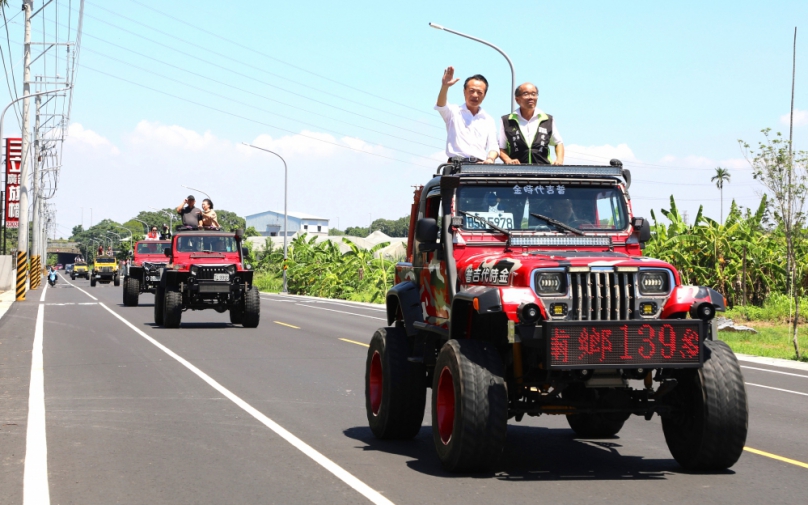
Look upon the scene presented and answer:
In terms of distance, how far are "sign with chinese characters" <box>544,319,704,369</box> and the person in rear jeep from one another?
20141mm

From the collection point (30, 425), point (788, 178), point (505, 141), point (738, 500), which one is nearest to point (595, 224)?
point (505, 141)

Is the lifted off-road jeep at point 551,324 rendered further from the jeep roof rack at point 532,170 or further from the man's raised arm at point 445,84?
the man's raised arm at point 445,84

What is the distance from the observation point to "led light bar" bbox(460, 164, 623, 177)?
27.8 ft

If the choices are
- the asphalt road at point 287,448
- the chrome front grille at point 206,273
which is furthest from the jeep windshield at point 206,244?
the asphalt road at point 287,448

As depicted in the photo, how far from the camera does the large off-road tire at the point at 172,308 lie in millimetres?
23469

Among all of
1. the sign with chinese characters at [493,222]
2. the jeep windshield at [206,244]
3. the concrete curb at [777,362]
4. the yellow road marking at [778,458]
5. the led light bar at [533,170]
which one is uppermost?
the led light bar at [533,170]

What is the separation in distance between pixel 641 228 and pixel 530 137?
1490 mm

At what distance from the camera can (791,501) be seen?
683cm

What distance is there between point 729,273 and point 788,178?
13.2 meters

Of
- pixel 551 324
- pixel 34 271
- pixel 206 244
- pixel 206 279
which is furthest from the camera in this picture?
pixel 34 271

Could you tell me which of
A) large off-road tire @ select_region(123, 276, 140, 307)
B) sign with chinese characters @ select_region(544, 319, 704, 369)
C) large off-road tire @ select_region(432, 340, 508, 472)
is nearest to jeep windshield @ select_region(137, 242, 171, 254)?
large off-road tire @ select_region(123, 276, 140, 307)

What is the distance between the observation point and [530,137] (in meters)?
9.41

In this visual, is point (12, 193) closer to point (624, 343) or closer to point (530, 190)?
point (530, 190)

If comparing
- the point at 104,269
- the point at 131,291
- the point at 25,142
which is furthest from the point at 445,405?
the point at 104,269
